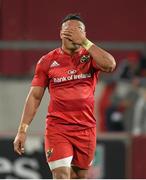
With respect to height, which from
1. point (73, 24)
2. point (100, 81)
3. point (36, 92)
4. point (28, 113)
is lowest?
point (100, 81)

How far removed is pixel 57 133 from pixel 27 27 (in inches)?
355

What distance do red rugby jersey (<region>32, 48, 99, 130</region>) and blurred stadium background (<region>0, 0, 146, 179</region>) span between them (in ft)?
11.6

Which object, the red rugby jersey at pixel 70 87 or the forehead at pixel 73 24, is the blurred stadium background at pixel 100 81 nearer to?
the red rugby jersey at pixel 70 87

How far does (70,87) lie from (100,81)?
6.14 metres

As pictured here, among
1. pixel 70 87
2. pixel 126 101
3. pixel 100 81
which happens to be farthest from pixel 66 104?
pixel 100 81

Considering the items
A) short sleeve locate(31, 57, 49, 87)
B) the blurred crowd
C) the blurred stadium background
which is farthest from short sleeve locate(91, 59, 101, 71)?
the blurred crowd

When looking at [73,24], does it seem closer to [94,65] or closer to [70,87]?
[94,65]

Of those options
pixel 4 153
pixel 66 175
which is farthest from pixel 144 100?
pixel 66 175

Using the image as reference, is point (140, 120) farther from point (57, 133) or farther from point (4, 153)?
point (57, 133)

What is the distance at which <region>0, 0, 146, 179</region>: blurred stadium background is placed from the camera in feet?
38.1

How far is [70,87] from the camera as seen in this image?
7.99 meters

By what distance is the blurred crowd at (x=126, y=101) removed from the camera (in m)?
12.9

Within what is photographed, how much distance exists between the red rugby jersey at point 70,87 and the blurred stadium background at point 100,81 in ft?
11.6

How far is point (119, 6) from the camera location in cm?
1683
